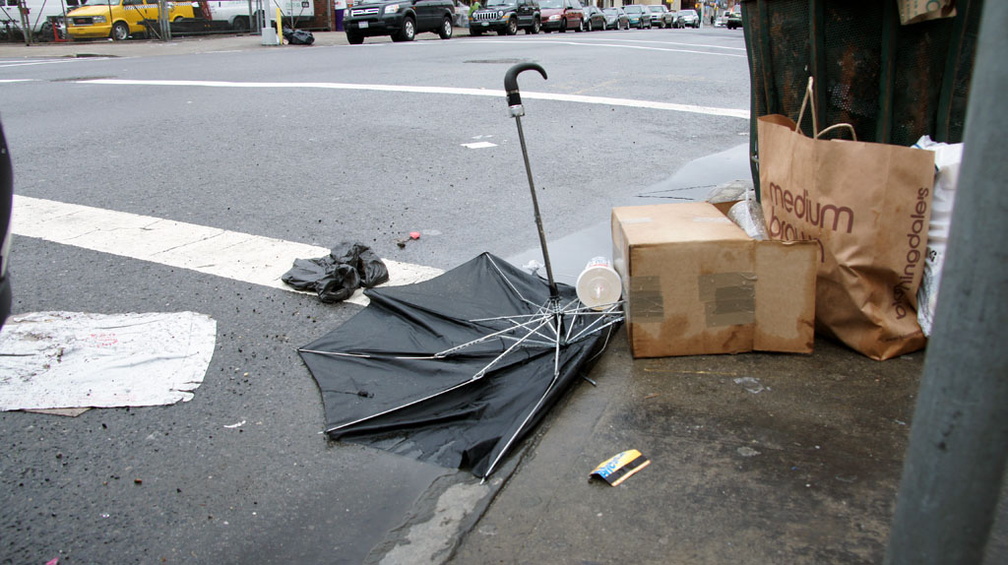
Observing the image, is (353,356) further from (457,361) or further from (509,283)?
(509,283)

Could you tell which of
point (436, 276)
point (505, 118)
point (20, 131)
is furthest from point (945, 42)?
point (20, 131)

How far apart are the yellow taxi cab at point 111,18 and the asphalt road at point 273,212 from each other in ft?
44.1

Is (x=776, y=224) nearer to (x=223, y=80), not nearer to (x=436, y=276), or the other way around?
(x=436, y=276)

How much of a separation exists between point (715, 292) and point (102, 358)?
2655 millimetres

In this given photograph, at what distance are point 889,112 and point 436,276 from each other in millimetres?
2357

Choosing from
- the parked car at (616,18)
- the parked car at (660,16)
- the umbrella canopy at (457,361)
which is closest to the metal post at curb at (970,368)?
the umbrella canopy at (457,361)

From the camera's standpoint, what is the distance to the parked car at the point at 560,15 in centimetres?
3391

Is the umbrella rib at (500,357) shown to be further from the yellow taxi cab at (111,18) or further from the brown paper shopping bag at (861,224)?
the yellow taxi cab at (111,18)

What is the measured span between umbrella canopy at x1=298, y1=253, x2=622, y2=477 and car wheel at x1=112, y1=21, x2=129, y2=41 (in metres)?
26.5

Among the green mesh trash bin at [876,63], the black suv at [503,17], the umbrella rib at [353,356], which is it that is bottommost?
the umbrella rib at [353,356]

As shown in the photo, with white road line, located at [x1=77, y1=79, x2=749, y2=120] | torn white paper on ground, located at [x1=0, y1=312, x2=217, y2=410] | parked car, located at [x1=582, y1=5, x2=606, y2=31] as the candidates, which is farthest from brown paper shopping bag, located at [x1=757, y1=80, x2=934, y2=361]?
parked car, located at [x1=582, y1=5, x2=606, y2=31]

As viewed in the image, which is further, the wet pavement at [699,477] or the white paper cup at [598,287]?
the white paper cup at [598,287]

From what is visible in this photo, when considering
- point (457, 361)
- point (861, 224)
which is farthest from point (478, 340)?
point (861, 224)

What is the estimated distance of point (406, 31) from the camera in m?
23.4
